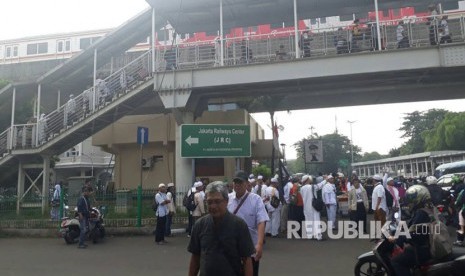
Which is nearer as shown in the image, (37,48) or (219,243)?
(219,243)

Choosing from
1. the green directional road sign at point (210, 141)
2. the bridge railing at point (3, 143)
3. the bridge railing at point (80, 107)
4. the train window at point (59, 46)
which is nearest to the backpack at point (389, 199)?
the green directional road sign at point (210, 141)

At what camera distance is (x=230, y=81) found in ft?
47.7

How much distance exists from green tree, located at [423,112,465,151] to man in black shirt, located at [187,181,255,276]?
186 ft

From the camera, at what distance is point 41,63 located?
1799 inches

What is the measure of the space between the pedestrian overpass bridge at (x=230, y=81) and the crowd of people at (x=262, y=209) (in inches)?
149

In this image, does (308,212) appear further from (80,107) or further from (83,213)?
(80,107)

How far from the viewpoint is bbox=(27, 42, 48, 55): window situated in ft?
156

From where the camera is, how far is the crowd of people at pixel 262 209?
349 cm

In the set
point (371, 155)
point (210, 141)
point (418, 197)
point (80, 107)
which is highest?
point (371, 155)

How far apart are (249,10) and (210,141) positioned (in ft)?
28.0

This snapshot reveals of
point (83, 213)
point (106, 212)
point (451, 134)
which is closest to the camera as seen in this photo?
point (83, 213)

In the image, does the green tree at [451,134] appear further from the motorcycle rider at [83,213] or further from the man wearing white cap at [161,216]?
the motorcycle rider at [83,213]

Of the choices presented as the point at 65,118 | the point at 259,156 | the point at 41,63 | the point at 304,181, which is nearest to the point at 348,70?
the point at 304,181

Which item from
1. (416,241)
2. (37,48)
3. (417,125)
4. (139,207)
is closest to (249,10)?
(139,207)
